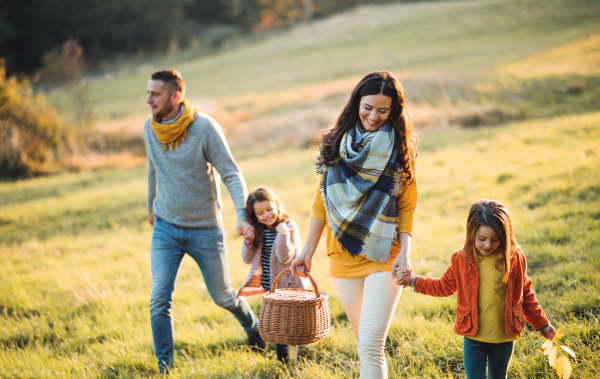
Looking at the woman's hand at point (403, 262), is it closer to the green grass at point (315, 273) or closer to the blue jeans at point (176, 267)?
the green grass at point (315, 273)

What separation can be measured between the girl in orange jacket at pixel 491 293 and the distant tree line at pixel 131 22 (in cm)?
5584

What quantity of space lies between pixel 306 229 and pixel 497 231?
518cm

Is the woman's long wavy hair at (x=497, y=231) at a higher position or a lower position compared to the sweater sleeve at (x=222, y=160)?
lower

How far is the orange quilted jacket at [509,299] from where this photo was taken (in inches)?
99.7

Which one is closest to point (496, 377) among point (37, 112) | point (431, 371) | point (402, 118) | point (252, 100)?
point (431, 371)

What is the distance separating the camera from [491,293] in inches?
101

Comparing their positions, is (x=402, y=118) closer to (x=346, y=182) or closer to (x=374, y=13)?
(x=346, y=182)

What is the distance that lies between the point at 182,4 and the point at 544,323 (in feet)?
215

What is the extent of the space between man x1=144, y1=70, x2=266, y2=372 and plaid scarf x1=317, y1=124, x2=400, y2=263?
1.19m

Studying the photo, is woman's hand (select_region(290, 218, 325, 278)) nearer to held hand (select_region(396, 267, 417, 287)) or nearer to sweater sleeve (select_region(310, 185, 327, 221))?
sweater sleeve (select_region(310, 185, 327, 221))

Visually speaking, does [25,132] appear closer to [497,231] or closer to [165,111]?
[165,111]

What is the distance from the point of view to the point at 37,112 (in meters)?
15.8

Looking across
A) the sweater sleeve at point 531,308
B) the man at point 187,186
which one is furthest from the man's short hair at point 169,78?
the sweater sleeve at point 531,308

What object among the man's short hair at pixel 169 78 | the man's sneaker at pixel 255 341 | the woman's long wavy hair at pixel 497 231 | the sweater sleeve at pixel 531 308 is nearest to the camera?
the woman's long wavy hair at pixel 497 231
